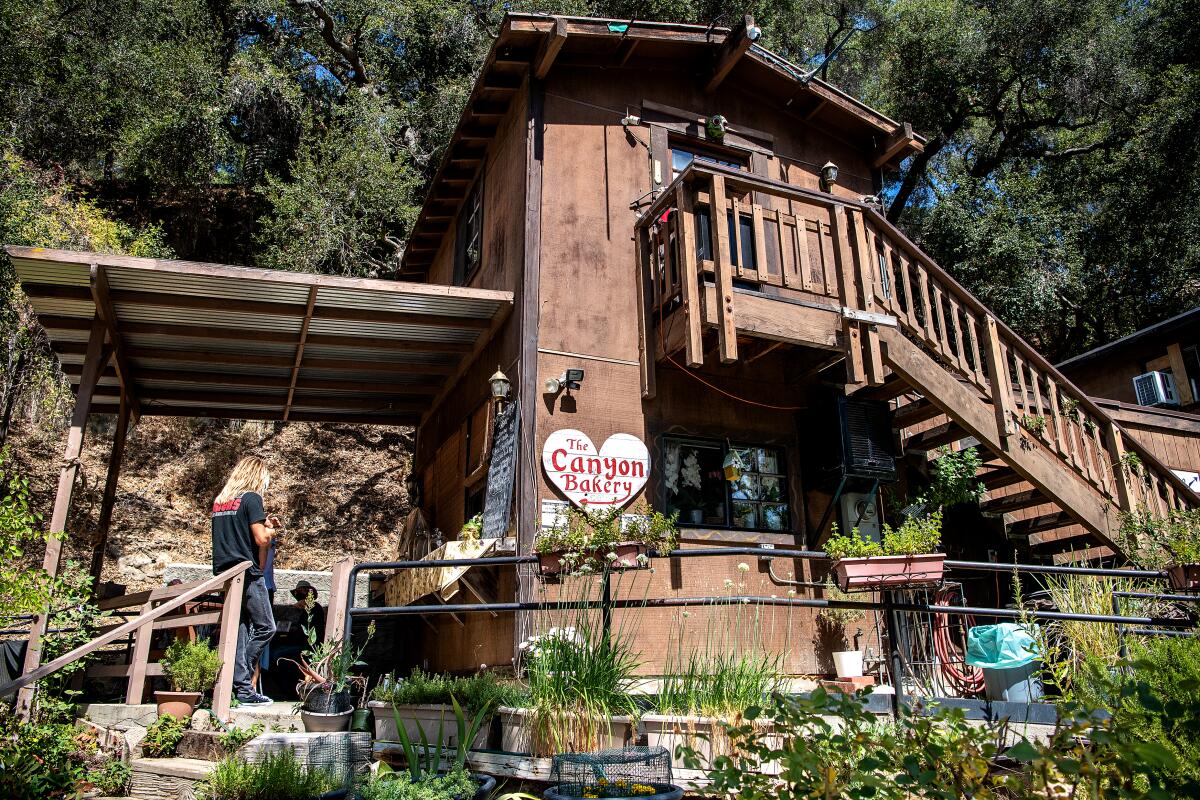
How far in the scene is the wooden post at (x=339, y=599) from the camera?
6.31m

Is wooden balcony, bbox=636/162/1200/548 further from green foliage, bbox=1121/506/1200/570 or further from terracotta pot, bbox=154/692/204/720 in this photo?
terracotta pot, bbox=154/692/204/720

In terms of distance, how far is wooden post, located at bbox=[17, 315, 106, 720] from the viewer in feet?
A: 22.0

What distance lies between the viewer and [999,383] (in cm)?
894

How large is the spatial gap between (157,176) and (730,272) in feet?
61.3

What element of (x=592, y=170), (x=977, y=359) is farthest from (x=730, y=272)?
(x=977, y=359)

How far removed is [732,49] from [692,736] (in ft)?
25.4

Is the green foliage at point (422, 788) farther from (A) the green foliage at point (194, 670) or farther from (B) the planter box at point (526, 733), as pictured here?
(A) the green foliage at point (194, 670)

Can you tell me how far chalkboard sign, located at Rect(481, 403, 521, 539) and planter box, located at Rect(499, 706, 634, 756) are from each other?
3028 millimetres

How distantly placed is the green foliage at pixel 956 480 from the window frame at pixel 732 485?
1.61 meters

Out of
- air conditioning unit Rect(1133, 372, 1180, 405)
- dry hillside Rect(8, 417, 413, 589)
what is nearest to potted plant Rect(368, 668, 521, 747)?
dry hillside Rect(8, 417, 413, 589)

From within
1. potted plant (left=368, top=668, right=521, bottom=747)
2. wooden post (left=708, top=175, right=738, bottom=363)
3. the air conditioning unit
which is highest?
the air conditioning unit

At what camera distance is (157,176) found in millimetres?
21375

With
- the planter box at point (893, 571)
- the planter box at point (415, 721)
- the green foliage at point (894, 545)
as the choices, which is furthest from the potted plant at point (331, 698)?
the green foliage at point (894, 545)

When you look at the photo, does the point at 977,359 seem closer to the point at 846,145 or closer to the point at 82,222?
the point at 846,145
